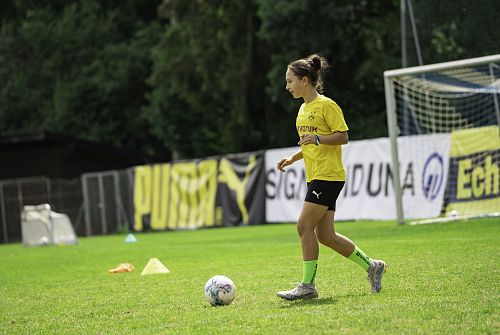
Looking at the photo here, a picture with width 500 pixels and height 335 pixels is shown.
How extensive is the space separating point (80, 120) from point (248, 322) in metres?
43.0

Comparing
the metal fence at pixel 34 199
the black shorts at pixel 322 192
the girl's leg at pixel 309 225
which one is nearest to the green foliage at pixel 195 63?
the metal fence at pixel 34 199

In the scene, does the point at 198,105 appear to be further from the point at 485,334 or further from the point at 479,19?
the point at 485,334

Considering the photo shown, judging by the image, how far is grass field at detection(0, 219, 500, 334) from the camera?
6.56 metres

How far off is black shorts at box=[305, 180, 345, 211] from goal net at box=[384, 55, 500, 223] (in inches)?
388

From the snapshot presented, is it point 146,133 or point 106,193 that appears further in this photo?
point 146,133

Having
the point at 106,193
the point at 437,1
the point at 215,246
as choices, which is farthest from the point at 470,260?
the point at 106,193

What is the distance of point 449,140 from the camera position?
21.1m

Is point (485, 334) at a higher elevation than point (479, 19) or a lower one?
lower

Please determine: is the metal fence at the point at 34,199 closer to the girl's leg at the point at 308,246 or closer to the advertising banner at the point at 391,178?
the advertising banner at the point at 391,178

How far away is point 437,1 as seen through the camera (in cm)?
2055

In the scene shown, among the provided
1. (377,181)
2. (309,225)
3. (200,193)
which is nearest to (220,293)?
(309,225)

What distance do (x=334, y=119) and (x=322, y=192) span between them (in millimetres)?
643

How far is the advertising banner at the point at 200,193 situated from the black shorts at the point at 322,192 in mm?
19713

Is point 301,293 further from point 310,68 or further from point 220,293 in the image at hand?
point 310,68
